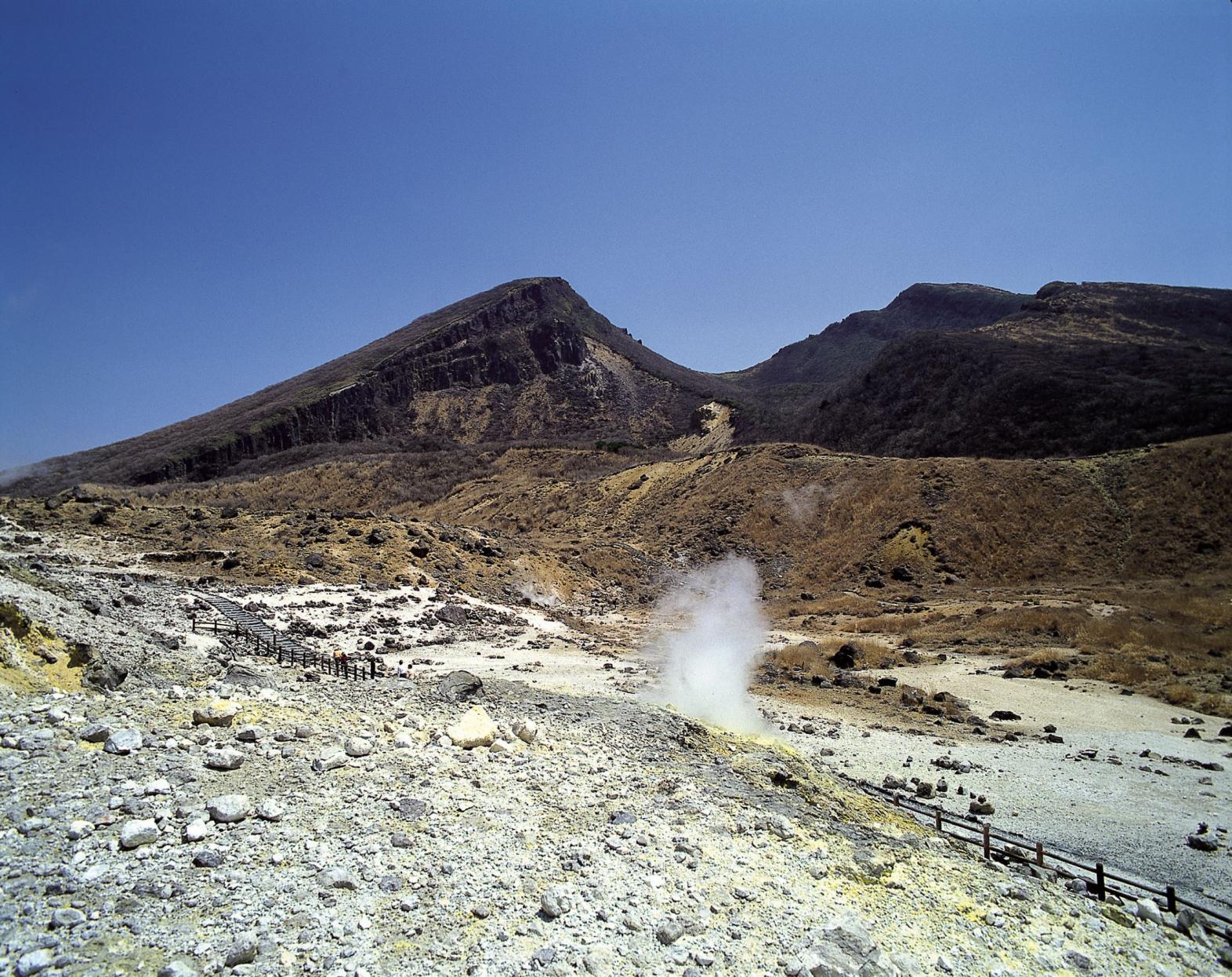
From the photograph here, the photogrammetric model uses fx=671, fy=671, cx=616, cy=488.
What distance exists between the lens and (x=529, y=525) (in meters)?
50.5

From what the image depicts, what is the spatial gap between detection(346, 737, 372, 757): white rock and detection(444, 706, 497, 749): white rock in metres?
1.15

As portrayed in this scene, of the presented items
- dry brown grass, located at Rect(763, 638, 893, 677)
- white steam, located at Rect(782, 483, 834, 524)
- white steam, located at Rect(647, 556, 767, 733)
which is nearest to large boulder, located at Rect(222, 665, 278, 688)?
white steam, located at Rect(647, 556, 767, 733)

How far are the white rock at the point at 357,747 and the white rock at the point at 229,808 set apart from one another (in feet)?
5.24

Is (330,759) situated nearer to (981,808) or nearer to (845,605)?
(981,808)

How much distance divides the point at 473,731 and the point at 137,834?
410cm

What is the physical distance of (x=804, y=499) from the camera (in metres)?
43.5

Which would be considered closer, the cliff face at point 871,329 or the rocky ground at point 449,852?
the rocky ground at point 449,852

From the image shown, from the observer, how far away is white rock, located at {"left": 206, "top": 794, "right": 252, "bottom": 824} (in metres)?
6.25

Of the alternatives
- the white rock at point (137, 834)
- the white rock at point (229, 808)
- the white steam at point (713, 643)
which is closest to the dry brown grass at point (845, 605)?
the white steam at point (713, 643)

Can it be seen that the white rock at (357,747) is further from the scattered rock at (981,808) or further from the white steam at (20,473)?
the white steam at (20,473)

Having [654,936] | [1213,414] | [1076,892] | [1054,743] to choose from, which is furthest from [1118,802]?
[1213,414]

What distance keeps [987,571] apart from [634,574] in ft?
59.8

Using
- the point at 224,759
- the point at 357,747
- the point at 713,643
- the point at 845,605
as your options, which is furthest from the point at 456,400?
the point at 224,759

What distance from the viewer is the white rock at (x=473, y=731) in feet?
29.4
